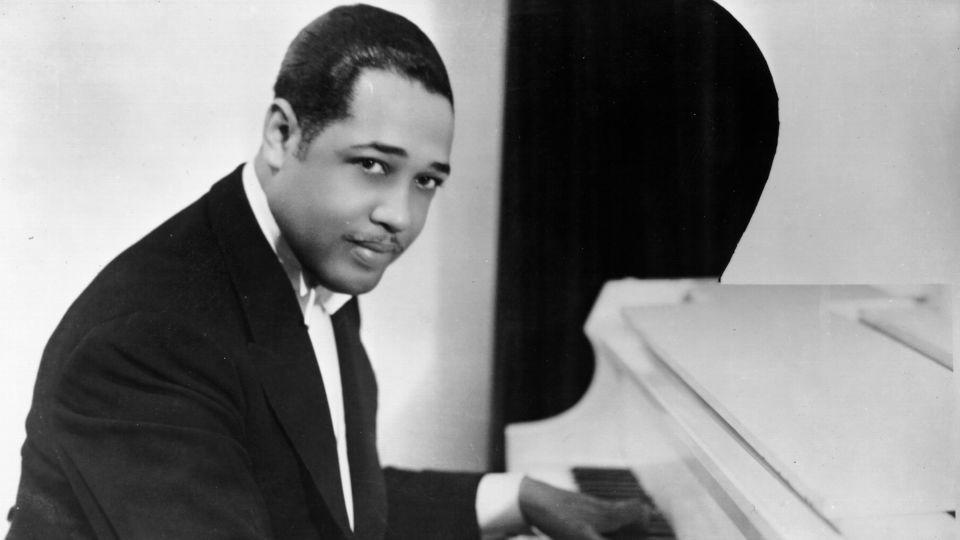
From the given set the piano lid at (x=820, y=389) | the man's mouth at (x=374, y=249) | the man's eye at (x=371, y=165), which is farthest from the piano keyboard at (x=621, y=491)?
the man's eye at (x=371, y=165)

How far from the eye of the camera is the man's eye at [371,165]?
1.11 meters

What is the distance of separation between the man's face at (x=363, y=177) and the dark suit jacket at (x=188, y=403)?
0.06 meters

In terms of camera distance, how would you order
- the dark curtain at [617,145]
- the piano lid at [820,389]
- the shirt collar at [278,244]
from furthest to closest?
the dark curtain at [617,145], the shirt collar at [278,244], the piano lid at [820,389]

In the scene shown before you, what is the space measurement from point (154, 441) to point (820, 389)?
3.17ft

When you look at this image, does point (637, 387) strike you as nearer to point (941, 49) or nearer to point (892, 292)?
point (892, 292)

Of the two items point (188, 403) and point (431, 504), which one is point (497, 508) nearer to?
point (431, 504)

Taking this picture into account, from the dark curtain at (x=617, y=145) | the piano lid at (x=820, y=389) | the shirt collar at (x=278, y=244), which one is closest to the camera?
the piano lid at (x=820, y=389)

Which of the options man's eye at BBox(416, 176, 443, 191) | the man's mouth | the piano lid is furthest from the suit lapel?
the piano lid

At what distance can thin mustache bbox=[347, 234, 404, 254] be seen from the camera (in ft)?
3.78

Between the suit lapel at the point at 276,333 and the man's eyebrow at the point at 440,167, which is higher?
the man's eyebrow at the point at 440,167

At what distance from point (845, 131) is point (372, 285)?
798 mm

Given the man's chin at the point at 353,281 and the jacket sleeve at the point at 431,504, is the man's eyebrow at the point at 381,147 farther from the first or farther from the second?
the jacket sleeve at the point at 431,504

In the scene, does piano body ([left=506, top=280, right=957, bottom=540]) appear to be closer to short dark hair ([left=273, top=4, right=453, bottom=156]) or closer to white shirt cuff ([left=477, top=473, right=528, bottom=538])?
white shirt cuff ([left=477, top=473, right=528, bottom=538])

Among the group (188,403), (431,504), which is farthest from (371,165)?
(431,504)
